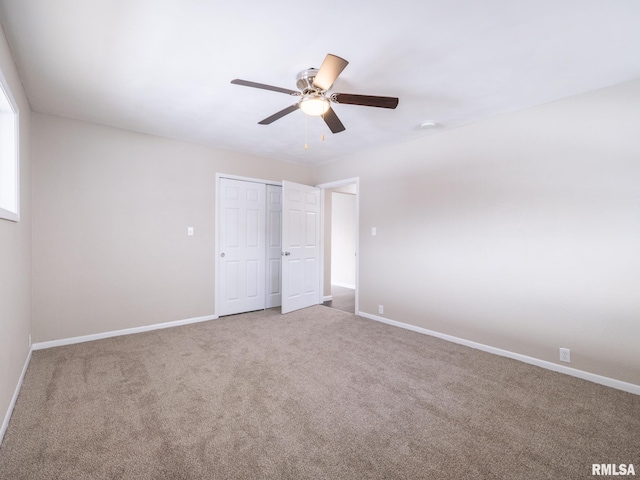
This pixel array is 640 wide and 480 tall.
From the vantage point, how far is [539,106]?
9.21ft

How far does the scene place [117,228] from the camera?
3.55 meters

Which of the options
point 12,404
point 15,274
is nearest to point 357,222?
point 15,274

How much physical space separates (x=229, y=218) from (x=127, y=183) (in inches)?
53.3

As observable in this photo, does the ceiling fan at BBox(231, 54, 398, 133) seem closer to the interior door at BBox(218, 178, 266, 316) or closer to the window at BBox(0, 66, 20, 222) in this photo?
the window at BBox(0, 66, 20, 222)

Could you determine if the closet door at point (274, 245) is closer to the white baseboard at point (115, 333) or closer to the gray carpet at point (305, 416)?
the white baseboard at point (115, 333)

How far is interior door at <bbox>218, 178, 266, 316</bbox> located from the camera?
14.5ft

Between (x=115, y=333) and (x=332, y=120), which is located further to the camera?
(x=115, y=333)

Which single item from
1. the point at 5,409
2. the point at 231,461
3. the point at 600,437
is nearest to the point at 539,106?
the point at 600,437

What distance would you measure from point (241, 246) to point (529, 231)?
3692mm

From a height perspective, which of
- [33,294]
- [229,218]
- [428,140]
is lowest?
[33,294]

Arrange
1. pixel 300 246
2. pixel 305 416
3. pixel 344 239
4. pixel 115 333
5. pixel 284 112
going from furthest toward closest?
1. pixel 344 239
2. pixel 300 246
3. pixel 115 333
4. pixel 284 112
5. pixel 305 416

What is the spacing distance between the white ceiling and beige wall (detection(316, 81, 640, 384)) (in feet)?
1.08

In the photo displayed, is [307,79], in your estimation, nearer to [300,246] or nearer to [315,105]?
[315,105]

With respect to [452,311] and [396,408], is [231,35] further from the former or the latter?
[452,311]
